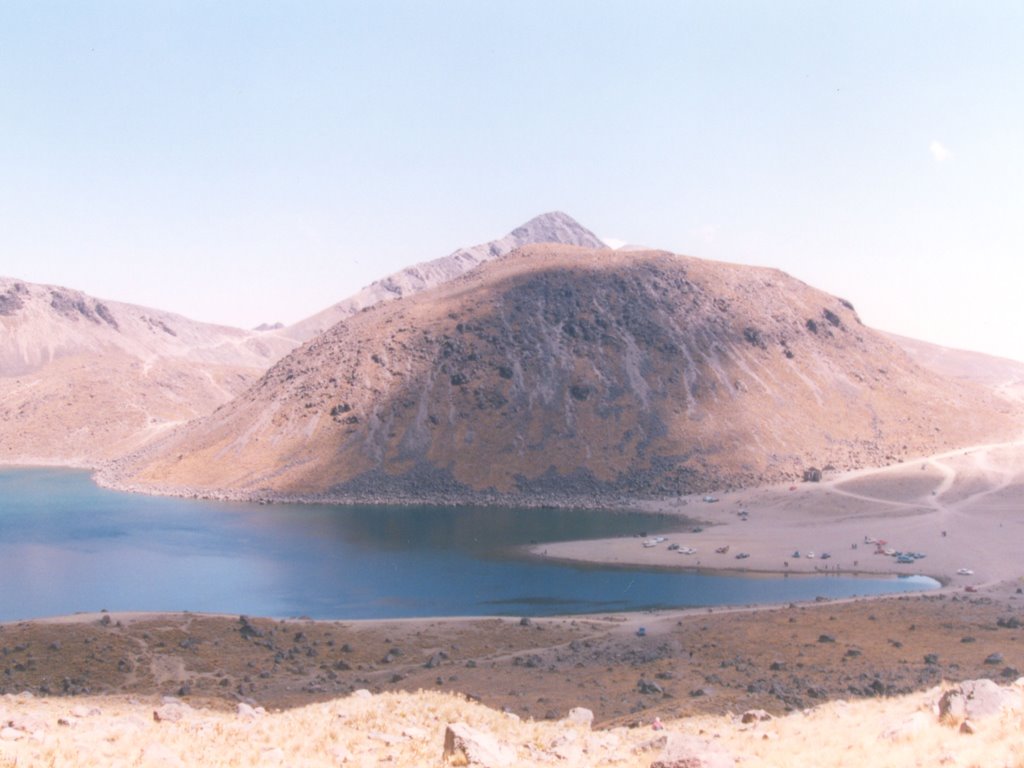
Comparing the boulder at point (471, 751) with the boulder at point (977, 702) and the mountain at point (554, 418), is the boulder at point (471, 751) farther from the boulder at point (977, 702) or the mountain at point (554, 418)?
the mountain at point (554, 418)

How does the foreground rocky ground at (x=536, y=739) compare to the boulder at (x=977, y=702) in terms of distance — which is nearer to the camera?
the foreground rocky ground at (x=536, y=739)

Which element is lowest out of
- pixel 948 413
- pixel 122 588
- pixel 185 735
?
pixel 122 588

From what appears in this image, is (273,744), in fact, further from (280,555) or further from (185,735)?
(280,555)

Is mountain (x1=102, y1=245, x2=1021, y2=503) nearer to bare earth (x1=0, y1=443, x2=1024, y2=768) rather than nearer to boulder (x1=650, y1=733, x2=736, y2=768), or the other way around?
bare earth (x1=0, y1=443, x2=1024, y2=768)

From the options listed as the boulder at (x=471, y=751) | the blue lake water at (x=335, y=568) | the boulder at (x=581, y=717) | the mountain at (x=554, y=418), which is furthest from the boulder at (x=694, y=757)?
the mountain at (x=554, y=418)

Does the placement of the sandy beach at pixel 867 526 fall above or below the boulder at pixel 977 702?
below

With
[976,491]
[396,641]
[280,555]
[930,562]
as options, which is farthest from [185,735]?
[976,491]

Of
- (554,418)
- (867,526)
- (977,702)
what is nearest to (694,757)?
(977,702)

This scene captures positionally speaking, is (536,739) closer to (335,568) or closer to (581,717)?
(581,717)
